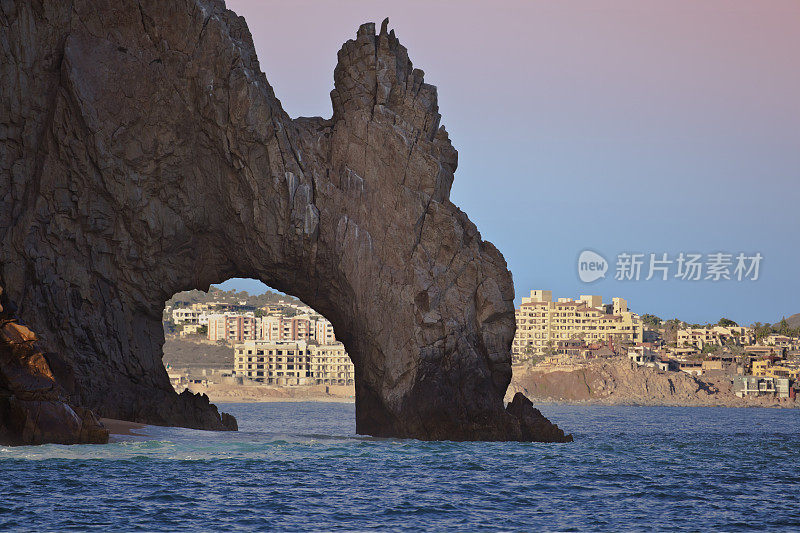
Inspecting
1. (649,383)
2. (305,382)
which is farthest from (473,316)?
(305,382)

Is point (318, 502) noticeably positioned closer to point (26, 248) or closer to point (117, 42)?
point (26, 248)

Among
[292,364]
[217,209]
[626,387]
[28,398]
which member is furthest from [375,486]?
[292,364]

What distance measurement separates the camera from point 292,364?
186125 millimetres

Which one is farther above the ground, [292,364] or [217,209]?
[217,209]

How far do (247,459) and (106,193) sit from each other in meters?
14.5

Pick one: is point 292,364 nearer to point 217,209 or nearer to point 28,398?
point 217,209

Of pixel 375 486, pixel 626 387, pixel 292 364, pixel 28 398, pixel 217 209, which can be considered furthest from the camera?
pixel 292 364

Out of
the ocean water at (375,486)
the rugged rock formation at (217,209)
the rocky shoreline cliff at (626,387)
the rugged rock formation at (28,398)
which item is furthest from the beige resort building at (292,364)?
the rugged rock formation at (28,398)

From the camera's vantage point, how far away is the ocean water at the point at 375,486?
26.4 m

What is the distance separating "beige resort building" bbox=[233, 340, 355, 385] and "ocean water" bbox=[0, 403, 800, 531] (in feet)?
455

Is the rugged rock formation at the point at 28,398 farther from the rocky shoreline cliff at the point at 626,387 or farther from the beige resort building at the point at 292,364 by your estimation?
the beige resort building at the point at 292,364

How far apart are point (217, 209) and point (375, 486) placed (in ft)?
61.3

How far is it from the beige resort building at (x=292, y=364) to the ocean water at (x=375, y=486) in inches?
5455

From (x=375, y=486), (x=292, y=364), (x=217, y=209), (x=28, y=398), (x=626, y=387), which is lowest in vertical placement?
(x=375, y=486)
